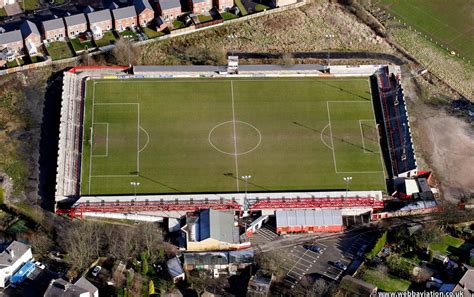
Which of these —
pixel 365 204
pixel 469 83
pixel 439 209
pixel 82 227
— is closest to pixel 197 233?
pixel 82 227

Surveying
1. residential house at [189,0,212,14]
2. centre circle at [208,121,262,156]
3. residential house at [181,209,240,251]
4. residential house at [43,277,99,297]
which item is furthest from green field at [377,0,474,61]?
residential house at [43,277,99,297]

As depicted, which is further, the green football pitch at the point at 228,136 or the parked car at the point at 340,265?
the green football pitch at the point at 228,136

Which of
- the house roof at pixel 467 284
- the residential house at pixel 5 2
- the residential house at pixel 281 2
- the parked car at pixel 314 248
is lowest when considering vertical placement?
the house roof at pixel 467 284

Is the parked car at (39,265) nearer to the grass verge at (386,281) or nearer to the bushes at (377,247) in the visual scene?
the grass verge at (386,281)

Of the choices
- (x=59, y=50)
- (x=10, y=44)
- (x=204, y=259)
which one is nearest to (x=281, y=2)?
(x=59, y=50)

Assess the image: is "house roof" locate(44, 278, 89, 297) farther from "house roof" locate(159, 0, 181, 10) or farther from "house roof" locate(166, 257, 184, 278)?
"house roof" locate(159, 0, 181, 10)

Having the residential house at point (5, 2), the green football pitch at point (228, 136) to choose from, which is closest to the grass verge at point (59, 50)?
the green football pitch at point (228, 136)
